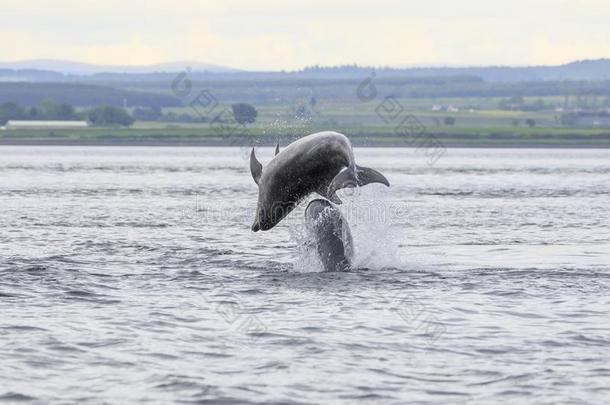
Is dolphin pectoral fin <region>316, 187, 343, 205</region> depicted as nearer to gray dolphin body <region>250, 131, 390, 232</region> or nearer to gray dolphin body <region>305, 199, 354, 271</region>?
gray dolphin body <region>250, 131, 390, 232</region>

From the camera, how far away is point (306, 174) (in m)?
26.8

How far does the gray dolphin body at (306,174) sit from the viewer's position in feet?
85.4

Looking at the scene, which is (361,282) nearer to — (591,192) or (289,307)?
(289,307)

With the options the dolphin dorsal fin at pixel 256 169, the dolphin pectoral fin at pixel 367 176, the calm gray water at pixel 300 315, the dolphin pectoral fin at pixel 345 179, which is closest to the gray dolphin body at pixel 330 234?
the calm gray water at pixel 300 315

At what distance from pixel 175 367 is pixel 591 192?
63.1 meters

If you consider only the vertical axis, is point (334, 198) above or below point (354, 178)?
below

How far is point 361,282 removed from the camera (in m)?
28.6

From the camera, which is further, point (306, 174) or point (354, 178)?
point (306, 174)

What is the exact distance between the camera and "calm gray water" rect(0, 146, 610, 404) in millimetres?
19062

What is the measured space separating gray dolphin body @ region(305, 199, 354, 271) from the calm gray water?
1.52 ft

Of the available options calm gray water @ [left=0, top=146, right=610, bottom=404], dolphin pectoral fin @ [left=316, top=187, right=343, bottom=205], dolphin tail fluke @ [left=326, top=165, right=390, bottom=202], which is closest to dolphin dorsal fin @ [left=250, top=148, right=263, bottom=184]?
dolphin pectoral fin @ [left=316, top=187, right=343, bottom=205]

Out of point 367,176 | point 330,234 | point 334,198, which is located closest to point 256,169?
point 334,198

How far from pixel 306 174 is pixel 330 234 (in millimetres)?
2874

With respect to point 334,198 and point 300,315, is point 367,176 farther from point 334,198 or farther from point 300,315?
point 300,315
